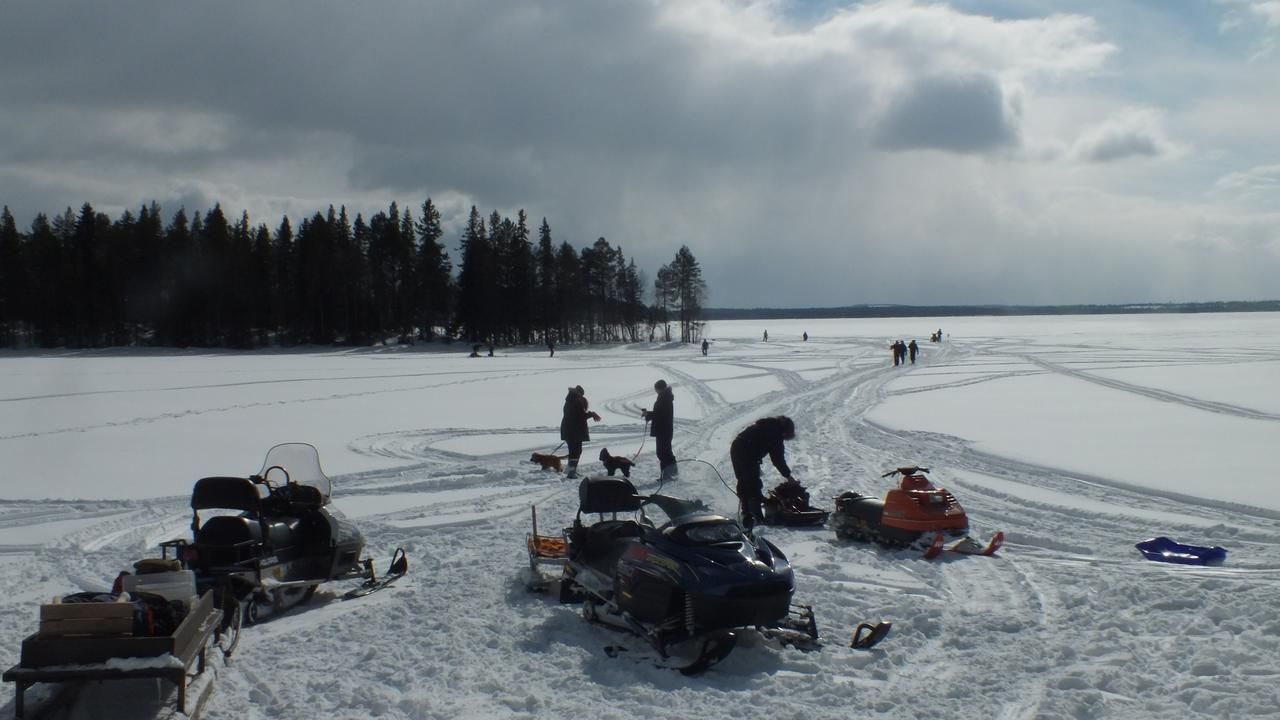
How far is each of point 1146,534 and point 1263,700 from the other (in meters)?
4.85

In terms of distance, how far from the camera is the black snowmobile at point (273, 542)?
6934mm

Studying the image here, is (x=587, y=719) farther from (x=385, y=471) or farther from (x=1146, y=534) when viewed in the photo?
(x=385, y=471)

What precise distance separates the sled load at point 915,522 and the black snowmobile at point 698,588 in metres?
2.90

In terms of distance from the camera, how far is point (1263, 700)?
17.1ft

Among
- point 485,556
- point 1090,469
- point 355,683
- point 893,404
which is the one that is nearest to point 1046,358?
point 893,404

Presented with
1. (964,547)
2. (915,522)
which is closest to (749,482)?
(915,522)

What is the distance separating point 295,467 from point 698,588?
441 centimetres

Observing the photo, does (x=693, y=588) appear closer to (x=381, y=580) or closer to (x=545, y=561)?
(x=545, y=561)

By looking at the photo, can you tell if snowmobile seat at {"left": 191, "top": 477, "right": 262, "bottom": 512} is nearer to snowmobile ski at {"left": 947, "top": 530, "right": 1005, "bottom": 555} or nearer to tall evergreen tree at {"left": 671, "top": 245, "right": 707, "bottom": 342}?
snowmobile ski at {"left": 947, "top": 530, "right": 1005, "bottom": 555}

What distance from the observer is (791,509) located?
1073cm

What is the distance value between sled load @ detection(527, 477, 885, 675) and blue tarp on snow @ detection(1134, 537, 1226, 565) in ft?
13.6

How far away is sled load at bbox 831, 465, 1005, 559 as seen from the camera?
9.15 metres

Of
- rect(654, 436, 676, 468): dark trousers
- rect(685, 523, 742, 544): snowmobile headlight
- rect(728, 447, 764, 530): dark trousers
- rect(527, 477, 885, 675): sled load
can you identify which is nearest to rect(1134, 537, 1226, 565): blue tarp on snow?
rect(728, 447, 764, 530): dark trousers

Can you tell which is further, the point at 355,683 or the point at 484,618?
the point at 484,618
